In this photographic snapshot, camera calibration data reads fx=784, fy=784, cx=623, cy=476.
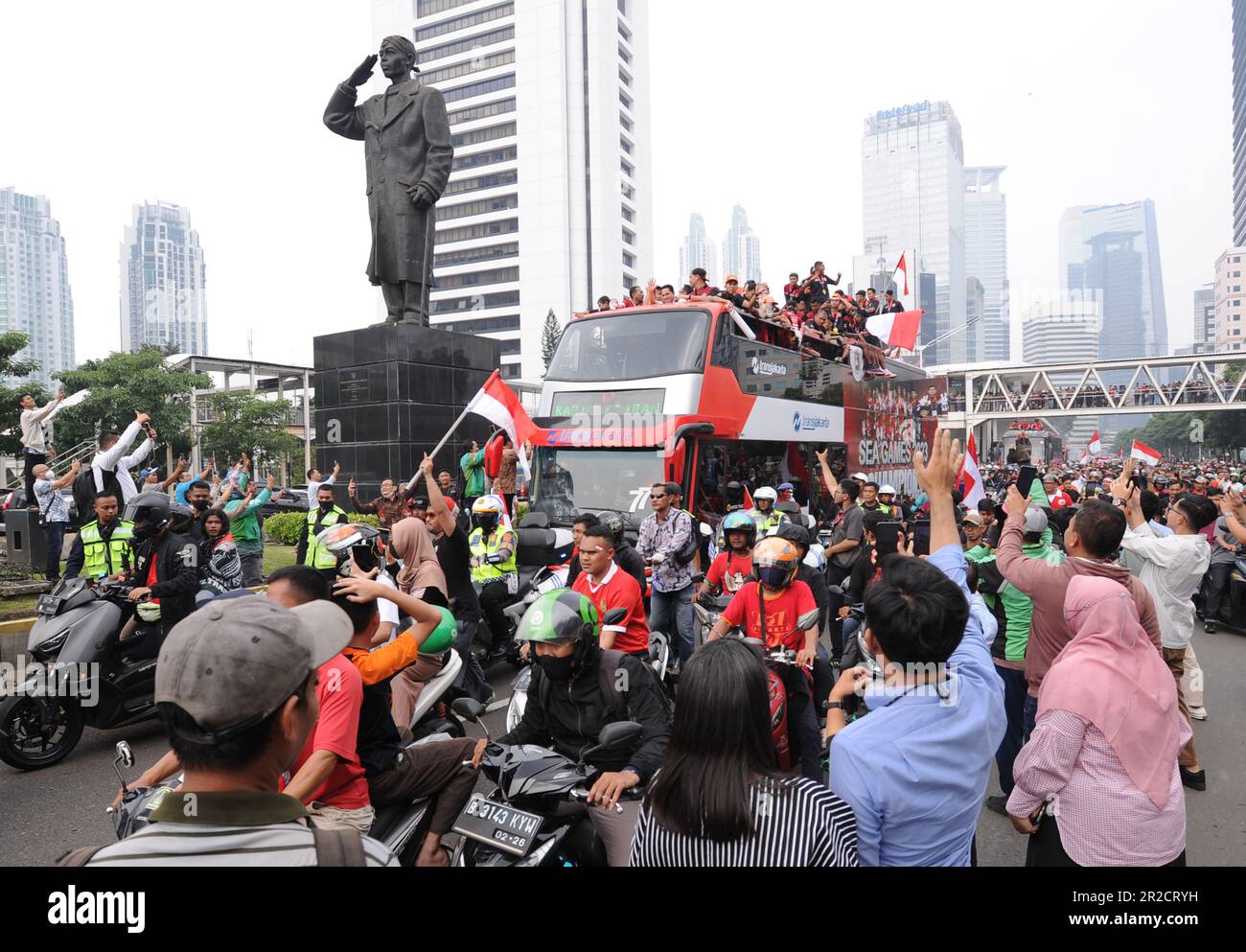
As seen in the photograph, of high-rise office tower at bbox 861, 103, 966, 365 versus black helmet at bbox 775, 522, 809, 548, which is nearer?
black helmet at bbox 775, 522, 809, 548

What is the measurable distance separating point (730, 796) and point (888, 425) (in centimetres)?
1660

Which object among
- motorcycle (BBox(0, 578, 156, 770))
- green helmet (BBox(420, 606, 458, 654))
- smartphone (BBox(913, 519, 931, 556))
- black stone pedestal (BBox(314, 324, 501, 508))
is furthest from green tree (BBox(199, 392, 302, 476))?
green helmet (BBox(420, 606, 458, 654))

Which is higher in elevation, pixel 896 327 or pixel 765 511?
pixel 896 327

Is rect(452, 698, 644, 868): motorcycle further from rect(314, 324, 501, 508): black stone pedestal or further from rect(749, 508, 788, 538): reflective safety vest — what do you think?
rect(314, 324, 501, 508): black stone pedestal

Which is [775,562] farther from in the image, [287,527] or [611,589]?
[287,527]

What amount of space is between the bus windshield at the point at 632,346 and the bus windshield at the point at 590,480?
1.34 metres

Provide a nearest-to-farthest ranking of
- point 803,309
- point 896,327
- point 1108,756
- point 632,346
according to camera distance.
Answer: point 1108,756 < point 632,346 < point 803,309 < point 896,327

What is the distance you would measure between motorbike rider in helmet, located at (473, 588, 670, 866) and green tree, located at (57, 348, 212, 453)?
102 feet

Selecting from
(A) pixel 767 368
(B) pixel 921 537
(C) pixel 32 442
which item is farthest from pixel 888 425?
(C) pixel 32 442

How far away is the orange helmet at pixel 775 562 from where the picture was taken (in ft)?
13.2

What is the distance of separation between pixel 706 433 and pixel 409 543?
5143 millimetres

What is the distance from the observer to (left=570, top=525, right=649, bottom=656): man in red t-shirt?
455 cm

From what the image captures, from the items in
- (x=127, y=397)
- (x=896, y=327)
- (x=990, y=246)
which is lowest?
(x=127, y=397)

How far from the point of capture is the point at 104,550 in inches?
242
